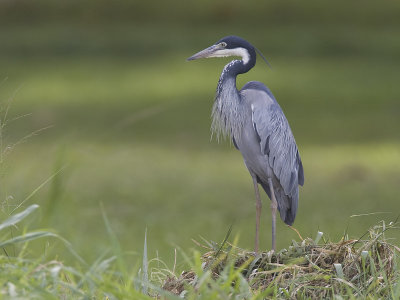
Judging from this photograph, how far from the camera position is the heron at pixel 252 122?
2570mm

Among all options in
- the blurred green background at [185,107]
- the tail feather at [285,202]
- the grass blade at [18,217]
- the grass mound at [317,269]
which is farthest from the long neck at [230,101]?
the grass blade at [18,217]

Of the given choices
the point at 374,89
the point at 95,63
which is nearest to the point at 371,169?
the point at 374,89

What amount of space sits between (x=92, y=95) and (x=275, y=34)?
1974 mm

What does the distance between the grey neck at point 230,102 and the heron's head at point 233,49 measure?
0.04m

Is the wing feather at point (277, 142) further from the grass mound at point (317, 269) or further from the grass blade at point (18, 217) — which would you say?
the grass blade at point (18, 217)

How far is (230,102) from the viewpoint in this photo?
8.58 ft

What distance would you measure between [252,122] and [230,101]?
0.32 ft

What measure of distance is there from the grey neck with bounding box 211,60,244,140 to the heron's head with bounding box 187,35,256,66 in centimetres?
4

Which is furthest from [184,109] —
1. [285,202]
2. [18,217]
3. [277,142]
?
[18,217]

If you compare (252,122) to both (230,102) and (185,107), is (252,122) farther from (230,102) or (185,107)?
A: (185,107)

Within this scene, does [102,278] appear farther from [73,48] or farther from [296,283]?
[73,48]

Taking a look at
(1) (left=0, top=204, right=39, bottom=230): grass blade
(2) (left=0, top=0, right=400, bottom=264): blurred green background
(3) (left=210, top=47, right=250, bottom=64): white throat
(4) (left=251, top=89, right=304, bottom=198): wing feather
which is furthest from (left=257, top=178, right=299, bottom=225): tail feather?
(1) (left=0, top=204, right=39, bottom=230): grass blade

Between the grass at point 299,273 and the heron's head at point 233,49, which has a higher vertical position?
the heron's head at point 233,49

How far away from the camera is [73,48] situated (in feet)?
24.4
